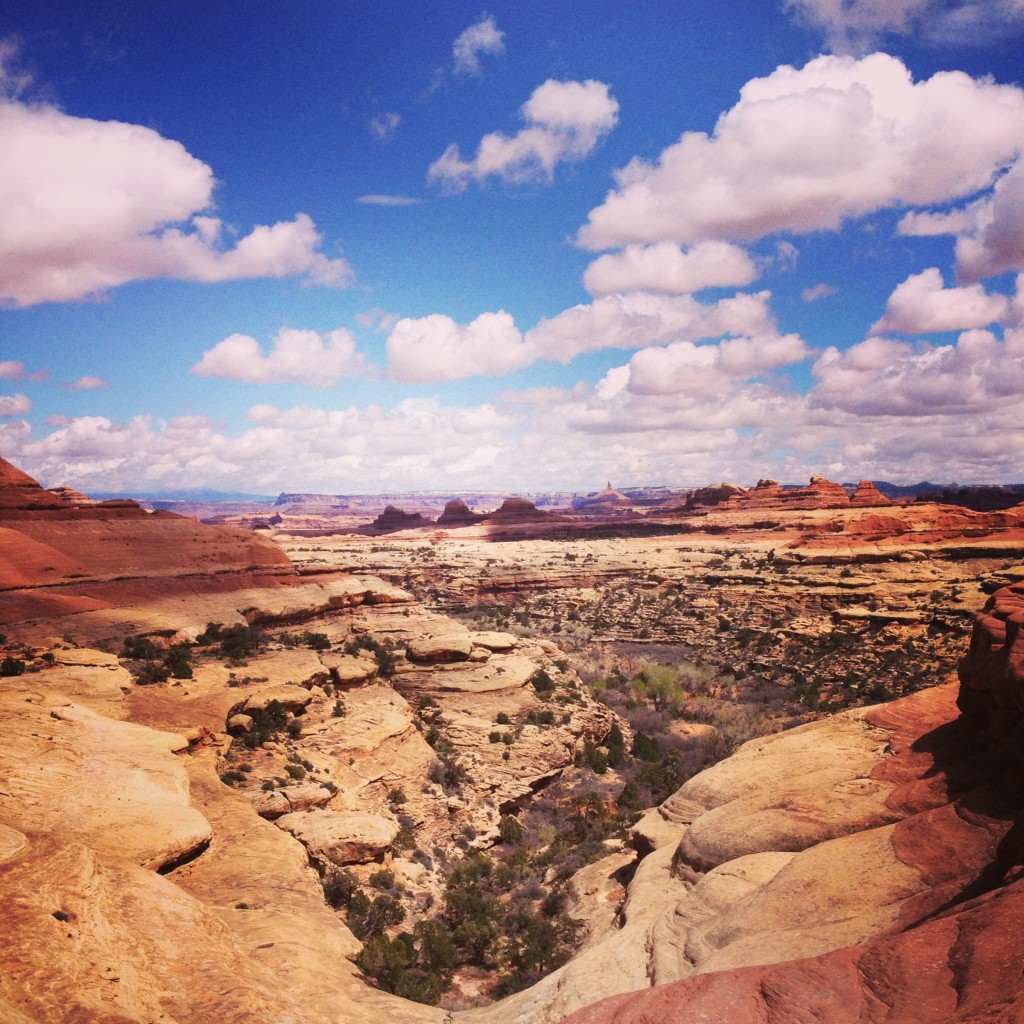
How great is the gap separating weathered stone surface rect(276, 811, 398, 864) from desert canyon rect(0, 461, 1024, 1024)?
0.08m

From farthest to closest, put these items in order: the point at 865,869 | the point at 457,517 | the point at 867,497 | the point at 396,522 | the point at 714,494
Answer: the point at 396,522 → the point at 457,517 → the point at 714,494 → the point at 867,497 → the point at 865,869

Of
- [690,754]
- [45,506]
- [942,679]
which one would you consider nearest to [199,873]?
[690,754]

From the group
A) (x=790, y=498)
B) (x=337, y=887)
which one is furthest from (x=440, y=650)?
(x=790, y=498)

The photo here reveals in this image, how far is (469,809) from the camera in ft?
73.1

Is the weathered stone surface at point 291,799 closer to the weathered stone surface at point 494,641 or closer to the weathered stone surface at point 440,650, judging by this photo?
the weathered stone surface at point 440,650

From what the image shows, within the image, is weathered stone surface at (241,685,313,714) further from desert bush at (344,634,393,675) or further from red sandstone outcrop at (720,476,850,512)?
red sandstone outcrop at (720,476,850,512)

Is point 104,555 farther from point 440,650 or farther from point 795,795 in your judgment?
point 795,795

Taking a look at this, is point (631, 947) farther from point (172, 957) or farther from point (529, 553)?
point (529, 553)

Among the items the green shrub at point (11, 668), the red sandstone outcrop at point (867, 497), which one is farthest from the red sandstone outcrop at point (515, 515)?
the green shrub at point (11, 668)

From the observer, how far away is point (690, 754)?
90.4 ft

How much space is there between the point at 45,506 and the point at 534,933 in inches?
1765

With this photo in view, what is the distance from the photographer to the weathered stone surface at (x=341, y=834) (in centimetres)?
1670

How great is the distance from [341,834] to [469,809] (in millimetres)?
6221

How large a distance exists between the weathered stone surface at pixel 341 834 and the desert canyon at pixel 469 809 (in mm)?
83
